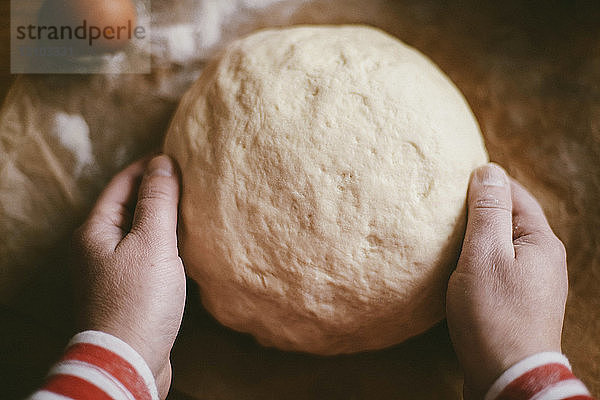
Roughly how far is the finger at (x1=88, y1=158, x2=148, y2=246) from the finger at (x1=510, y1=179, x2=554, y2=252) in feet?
2.73

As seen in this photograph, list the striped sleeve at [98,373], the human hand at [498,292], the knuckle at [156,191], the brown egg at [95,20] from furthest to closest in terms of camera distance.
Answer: the brown egg at [95,20] → the knuckle at [156,191] → the human hand at [498,292] → the striped sleeve at [98,373]

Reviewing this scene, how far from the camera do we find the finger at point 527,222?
0.95 metres

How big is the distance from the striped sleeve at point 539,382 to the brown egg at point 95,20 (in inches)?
45.5

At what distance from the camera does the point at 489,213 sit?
3.01 feet

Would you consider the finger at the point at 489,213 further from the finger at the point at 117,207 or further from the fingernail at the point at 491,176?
the finger at the point at 117,207

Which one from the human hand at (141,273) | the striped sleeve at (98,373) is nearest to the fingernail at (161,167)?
the human hand at (141,273)

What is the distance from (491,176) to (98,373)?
0.82 metres

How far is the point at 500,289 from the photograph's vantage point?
858mm

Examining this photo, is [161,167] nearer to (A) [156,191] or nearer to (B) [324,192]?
(A) [156,191]

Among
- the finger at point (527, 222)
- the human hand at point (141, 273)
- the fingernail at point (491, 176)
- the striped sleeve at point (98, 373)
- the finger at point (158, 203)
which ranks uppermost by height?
the fingernail at point (491, 176)

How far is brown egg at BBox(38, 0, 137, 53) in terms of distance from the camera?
1111mm

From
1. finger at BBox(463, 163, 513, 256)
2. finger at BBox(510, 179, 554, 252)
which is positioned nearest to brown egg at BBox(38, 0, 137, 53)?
finger at BBox(463, 163, 513, 256)

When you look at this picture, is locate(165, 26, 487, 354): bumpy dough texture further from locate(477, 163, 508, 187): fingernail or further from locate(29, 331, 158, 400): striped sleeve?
locate(29, 331, 158, 400): striped sleeve

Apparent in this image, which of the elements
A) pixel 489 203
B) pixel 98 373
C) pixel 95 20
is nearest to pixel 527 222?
pixel 489 203
